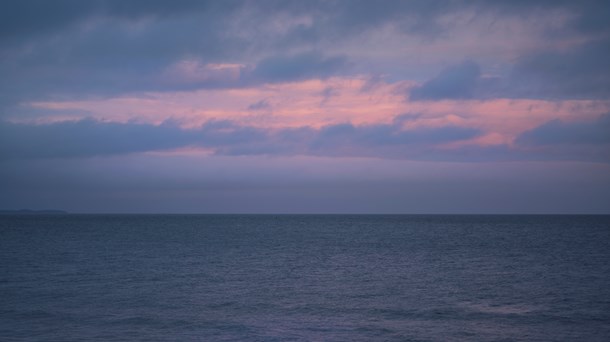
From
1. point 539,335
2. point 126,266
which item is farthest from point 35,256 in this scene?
point 539,335

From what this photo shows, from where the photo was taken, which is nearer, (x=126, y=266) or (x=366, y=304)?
(x=366, y=304)

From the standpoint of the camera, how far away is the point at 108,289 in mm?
34250

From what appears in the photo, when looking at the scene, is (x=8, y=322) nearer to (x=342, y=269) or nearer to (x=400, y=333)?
(x=400, y=333)

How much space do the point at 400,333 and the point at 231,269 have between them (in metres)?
24.7

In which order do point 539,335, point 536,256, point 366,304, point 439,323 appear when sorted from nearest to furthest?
point 539,335, point 439,323, point 366,304, point 536,256

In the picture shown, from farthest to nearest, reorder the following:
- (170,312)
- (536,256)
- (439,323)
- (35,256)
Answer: (536,256) < (35,256) < (170,312) < (439,323)

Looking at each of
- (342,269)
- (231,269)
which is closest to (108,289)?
(231,269)

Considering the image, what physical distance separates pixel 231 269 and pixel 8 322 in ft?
74.0

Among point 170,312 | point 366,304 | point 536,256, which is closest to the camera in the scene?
point 170,312

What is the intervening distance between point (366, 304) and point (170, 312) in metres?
10.2

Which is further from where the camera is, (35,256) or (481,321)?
(35,256)

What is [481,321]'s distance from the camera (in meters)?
25.7

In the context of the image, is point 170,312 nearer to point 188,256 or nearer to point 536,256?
point 188,256

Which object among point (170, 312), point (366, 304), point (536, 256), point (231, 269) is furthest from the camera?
point (536, 256)
